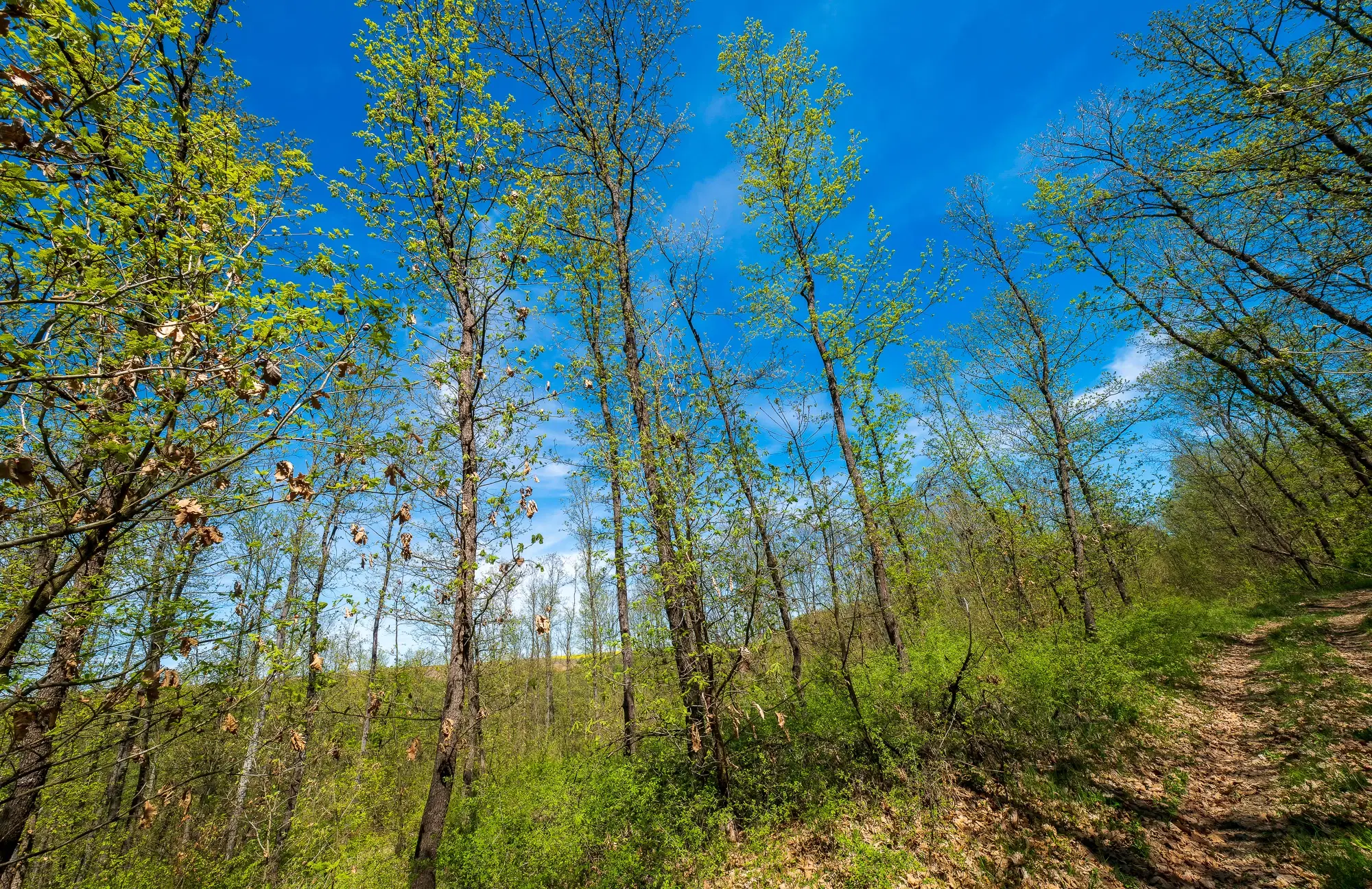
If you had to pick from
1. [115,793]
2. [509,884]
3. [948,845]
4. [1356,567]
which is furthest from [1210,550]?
[115,793]

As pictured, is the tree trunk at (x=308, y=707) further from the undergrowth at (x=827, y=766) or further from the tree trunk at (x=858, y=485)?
the tree trunk at (x=858, y=485)

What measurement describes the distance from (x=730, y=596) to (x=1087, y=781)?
6049mm

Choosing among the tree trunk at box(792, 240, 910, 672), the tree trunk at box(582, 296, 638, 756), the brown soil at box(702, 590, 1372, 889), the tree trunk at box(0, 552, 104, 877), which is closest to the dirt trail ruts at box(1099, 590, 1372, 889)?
the brown soil at box(702, 590, 1372, 889)

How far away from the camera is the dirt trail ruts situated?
4.72 metres

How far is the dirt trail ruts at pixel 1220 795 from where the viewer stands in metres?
4.72

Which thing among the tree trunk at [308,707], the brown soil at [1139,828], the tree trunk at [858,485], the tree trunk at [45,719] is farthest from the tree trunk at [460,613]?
the tree trunk at [858,485]

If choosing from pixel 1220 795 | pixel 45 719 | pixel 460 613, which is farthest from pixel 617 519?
pixel 1220 795

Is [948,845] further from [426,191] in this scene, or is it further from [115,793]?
[115,793]

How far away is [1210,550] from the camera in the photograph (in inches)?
826

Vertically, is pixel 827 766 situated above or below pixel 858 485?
below

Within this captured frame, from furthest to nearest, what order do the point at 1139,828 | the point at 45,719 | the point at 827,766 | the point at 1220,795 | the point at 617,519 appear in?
1. the point at 617,519
2. the point at 827,766
3. the point at 1220,795
4. the point at 1139,828
5. the point at 45,719

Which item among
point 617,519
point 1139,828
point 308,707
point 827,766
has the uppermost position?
point 617,519

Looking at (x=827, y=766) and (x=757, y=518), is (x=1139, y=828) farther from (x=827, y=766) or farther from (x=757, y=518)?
(x=757, y=518)

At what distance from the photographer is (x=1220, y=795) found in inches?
230
